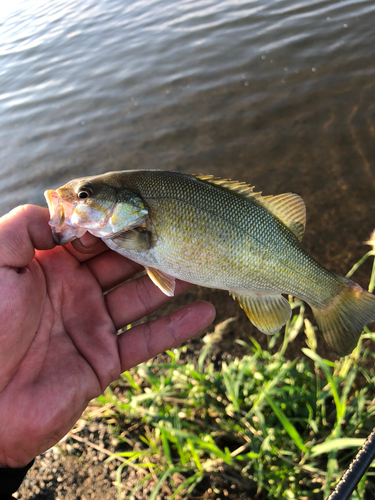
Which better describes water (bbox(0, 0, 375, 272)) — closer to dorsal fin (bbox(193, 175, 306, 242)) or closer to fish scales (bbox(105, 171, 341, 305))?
dorsal fin (bbox(193, 175, 306, 242))

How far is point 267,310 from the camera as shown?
9.61 ft

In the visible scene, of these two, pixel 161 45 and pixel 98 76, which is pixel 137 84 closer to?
pixel 98 76

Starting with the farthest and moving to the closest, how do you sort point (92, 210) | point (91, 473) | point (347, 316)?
point (91, 473) → point (347, 316) → point (92, 210)

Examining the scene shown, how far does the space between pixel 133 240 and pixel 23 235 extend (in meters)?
0.69

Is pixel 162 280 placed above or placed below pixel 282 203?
below

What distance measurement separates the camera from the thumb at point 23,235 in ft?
7.98

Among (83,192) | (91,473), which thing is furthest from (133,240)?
(91,473)

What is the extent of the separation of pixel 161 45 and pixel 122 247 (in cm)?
971

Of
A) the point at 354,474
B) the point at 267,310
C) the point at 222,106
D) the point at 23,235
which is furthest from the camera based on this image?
the point at 222,106

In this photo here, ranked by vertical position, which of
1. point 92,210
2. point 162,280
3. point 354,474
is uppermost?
point 92,210

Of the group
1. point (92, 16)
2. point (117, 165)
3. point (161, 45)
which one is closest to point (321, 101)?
point (117, 165)

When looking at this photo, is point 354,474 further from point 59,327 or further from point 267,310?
point 59,327

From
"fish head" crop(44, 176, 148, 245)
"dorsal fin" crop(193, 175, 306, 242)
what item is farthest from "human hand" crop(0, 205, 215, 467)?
"dorsal fin" crop(193, 175, 306, 242)

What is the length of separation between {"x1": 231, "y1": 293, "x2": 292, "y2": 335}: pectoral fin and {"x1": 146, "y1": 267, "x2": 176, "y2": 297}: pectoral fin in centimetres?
→ 49
